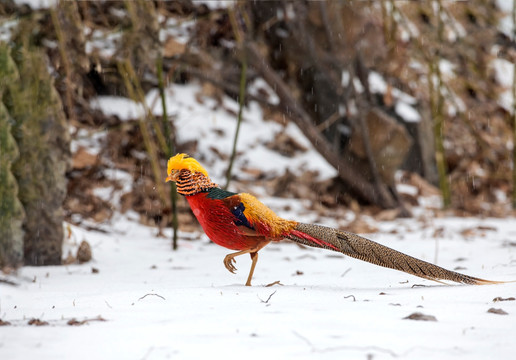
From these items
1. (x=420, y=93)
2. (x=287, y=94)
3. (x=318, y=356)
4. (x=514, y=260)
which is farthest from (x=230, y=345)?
(x=420, y=93)

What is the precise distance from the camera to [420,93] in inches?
365

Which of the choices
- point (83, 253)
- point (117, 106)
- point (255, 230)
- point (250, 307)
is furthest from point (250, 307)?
point (117, 106)

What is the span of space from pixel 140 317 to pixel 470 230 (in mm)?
4287

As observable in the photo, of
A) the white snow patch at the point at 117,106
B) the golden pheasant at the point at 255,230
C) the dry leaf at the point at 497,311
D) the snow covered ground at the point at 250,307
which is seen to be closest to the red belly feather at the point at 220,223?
the golden pheasant at the point at 255,230

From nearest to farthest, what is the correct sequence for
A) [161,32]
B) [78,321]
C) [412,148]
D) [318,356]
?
[318,356]
[78,321]
[161,32]
[412,148]

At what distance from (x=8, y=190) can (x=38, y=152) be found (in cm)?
35

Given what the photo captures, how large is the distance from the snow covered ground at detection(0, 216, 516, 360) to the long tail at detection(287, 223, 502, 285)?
0.07 m

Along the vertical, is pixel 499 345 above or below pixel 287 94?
below

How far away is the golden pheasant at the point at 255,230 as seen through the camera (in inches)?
114

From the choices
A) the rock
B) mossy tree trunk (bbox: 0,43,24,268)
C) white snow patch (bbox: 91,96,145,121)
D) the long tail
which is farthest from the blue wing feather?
white snow patch (bbox: 91,96,145,121)

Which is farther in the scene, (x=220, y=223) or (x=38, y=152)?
(x=38, y=152)

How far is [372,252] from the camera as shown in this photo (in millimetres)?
2922

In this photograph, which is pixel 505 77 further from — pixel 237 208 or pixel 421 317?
pixel 421 317

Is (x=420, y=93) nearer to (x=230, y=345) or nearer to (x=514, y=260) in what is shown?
(x=514, y=260)
